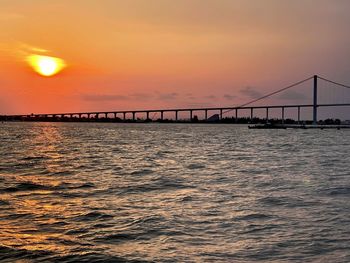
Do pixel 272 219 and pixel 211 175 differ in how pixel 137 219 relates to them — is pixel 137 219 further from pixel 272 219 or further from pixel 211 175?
pixel 211 175

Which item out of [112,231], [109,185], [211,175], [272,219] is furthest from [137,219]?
[211,175]

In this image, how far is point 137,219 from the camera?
34.5 ft

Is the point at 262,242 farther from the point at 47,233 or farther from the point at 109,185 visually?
the point at 109,185

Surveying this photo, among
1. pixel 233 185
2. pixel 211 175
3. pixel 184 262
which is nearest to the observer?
pixel 184 262

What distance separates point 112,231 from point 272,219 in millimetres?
3497

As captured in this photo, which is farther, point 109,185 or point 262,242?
point 109,185

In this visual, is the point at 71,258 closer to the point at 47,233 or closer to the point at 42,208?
the point at 47,233

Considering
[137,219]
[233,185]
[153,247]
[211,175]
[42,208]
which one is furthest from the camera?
[211,175]

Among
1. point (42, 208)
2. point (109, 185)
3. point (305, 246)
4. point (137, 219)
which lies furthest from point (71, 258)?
point (109, 185)

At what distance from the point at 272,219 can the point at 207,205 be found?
222 cm

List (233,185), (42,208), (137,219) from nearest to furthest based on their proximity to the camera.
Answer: (137,219), (42,208), (233,185)

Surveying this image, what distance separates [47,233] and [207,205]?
14.9 ft

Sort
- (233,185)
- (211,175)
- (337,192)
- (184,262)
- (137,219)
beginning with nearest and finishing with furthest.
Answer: (184,262), (137,219), (337,192), (233,185), (211,175)

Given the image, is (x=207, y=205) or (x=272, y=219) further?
(x=207, y=205)
